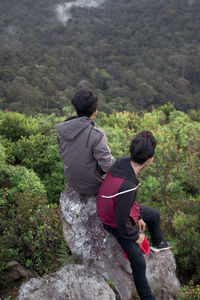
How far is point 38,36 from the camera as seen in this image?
272ft

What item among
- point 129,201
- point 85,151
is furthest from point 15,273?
point 129,201

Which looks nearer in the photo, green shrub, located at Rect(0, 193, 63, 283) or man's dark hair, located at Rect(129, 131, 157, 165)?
man's dark hair, located at Rect(129, 131, 157, 165)

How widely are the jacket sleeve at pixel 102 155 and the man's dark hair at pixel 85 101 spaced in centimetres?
31

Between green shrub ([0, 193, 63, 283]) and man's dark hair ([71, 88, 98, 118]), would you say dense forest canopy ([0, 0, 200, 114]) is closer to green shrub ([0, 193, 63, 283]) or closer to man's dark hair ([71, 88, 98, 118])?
green shrub ([0, 193, 63, 283])

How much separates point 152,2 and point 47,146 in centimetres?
9847

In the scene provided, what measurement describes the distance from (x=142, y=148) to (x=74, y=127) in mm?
730

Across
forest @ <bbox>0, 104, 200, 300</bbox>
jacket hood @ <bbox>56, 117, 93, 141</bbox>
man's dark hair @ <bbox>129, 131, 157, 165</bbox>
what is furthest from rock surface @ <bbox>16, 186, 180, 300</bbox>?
man's dark hair @ <bbox>129, 131, 157, 165</bbox>

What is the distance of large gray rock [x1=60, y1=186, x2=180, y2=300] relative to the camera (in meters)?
2.87

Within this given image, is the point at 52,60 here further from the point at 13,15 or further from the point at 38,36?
the point at 13,15

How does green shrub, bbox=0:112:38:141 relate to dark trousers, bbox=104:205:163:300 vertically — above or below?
below

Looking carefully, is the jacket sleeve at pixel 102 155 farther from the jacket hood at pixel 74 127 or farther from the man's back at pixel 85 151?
the jacket hood at pixel 74 127

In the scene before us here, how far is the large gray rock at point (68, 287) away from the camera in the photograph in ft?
7.72

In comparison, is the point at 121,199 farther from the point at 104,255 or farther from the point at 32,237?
the point at 32,237

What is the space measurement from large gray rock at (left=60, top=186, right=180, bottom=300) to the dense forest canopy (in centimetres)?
3099
